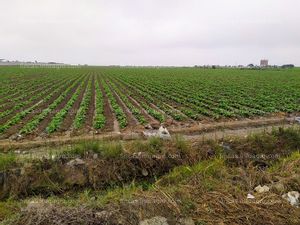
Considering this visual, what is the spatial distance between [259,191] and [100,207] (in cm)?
281

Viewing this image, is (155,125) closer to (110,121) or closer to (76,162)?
(110,121)

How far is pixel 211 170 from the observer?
5004mm

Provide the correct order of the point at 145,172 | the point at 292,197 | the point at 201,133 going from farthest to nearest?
the point at 201,133 → the point at 145,172 → the point at 292,197

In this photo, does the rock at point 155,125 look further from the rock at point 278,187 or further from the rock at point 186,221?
the rock at point 186,221

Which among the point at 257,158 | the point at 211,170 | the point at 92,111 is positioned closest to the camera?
the point at 211,170

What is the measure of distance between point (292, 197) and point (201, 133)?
4691 millimetres

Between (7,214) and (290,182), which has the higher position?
(290,182)

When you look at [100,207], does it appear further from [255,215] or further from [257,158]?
[257,158]

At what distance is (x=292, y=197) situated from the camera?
374 centimetres

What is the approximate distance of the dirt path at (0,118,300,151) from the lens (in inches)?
272

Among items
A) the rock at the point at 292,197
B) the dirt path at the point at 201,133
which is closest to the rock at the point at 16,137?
the dirt path at the point at 201,133

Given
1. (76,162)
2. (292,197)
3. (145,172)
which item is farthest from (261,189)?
(76,162)

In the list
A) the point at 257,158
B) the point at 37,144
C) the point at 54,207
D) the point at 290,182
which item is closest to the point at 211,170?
the point at 290,182

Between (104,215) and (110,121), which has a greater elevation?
(110,121)
